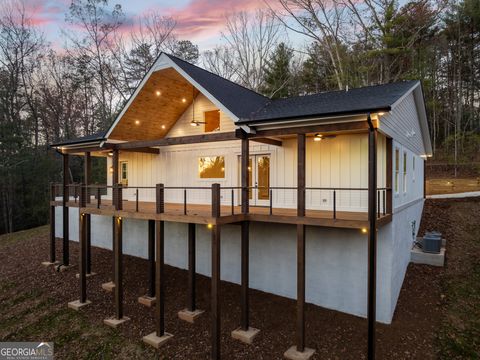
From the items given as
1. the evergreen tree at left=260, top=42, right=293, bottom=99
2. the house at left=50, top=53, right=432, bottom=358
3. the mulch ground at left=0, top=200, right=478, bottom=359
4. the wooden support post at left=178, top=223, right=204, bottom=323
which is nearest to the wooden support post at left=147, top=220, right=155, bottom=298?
the house at left=50, top=53, right=432, bottom=358

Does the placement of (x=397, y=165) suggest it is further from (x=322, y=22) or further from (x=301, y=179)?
(x=322, y=22)

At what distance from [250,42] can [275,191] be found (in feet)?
60.6

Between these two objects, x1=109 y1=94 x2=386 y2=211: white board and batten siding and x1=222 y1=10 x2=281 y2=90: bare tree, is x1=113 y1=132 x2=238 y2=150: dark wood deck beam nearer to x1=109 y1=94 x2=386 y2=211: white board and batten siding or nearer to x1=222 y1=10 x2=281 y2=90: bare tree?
x1=109 y1=94 x2=386 y2=211: white board and batten siding

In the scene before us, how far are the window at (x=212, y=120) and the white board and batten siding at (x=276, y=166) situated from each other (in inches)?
7.2

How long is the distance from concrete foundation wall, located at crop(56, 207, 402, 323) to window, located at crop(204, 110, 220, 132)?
3685 mm

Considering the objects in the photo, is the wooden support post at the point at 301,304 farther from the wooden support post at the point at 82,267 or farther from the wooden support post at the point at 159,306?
the wooden support post at the point at 82,267

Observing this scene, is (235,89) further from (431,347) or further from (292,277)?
(431,347)

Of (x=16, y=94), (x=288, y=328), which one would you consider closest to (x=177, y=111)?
(x=288, y=328)

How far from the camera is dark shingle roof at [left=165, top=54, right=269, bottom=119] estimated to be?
31.0 feet

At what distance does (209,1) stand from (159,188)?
744 inches

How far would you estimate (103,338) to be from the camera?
29.3 feet

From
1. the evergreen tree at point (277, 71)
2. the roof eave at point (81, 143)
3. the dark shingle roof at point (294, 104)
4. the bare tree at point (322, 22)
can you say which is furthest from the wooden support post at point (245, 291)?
the evergreen tree at point (277, 71)

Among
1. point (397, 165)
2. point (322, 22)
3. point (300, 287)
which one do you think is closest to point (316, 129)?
point (300, 287)

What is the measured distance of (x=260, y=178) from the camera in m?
11.2
